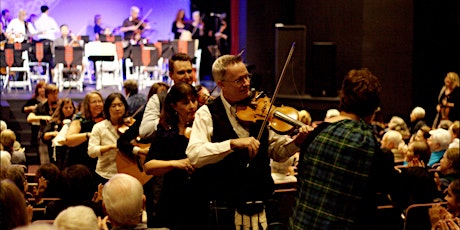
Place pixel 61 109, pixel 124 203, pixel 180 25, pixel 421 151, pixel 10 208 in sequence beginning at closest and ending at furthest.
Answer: pixel 10 208, pixel 124 203, pixel 421 151, pixel 61 109, pixel 180 25

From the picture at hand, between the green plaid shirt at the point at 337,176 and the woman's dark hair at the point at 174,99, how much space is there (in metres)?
1.20

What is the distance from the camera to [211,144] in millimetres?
3695

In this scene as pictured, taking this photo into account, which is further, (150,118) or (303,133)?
(150,118)

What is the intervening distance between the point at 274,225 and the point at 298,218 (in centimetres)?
70

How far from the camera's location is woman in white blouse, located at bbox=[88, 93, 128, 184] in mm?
5867

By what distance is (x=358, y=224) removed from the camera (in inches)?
123

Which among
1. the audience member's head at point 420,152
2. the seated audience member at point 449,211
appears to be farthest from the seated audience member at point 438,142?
the seated audience member at point 449,211

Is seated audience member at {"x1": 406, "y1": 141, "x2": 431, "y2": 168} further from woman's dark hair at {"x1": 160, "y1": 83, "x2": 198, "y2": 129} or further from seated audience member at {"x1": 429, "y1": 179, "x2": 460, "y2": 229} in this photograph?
woman's dark hair at {"x1": 160, "y1": 83, "x2": 198, "y2": 129}

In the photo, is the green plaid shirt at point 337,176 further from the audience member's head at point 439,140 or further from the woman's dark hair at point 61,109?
the woman's dark hair at point 61,109

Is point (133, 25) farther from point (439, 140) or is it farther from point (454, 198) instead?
point (454, 198)

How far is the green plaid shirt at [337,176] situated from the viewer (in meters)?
3.10

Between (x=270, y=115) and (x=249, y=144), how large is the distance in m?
0.31

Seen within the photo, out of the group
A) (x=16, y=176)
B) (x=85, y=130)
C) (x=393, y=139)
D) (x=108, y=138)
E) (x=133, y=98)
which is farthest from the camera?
(x=133, y=98)

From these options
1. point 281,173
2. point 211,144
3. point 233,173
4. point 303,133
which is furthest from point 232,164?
point 281,173
